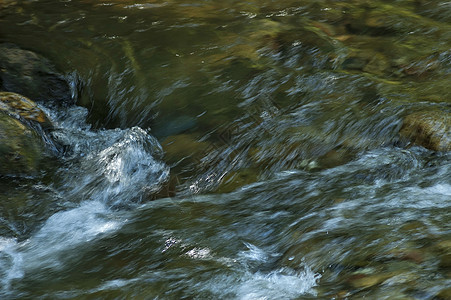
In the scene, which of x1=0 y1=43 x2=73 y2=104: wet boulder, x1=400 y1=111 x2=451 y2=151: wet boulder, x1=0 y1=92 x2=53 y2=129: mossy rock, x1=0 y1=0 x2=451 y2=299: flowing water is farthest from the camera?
x1=0 y1=43 x2=73 y2=104: wet boulder

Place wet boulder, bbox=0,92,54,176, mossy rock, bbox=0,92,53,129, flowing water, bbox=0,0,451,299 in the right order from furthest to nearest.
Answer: mossy rock, bbox=0,92,53,129, wet boulder, bbox=0,92,54,176, flowing water, bbox=0,0,451,299

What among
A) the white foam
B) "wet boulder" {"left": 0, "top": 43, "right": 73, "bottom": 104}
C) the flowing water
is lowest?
the white foam

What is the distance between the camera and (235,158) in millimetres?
5117

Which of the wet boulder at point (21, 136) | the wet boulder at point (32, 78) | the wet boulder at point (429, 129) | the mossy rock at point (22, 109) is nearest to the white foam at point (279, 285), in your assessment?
the wet boulder at point (429, 129)

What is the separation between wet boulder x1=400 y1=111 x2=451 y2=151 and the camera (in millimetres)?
4750

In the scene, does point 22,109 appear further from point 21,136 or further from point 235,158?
point 235,158

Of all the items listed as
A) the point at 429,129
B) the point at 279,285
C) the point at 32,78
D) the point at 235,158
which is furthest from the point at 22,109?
the point at 429,129

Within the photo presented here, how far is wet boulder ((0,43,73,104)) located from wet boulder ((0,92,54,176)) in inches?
18.6

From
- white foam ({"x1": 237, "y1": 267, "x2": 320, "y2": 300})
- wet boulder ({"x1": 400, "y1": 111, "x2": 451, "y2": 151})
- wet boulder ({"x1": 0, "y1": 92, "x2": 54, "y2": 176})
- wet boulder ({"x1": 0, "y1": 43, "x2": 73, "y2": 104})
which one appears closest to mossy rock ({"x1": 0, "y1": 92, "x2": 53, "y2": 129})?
wet boulder ({"x1": 0, "y1": 92, "x2": 54, "y2": 176})

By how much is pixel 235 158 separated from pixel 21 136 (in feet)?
5.97

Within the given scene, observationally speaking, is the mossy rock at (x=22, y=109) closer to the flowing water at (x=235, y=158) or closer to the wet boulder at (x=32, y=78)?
the flowing water at (x=235, y=158)

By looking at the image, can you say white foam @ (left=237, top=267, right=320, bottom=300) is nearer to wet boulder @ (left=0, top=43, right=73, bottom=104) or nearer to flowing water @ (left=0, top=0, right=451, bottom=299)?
flowing water @ (left=0, top=0, right=451, bottom=299)

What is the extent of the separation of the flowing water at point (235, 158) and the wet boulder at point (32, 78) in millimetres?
→ 174

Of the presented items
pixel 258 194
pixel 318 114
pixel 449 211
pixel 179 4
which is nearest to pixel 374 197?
pixel 449 211
